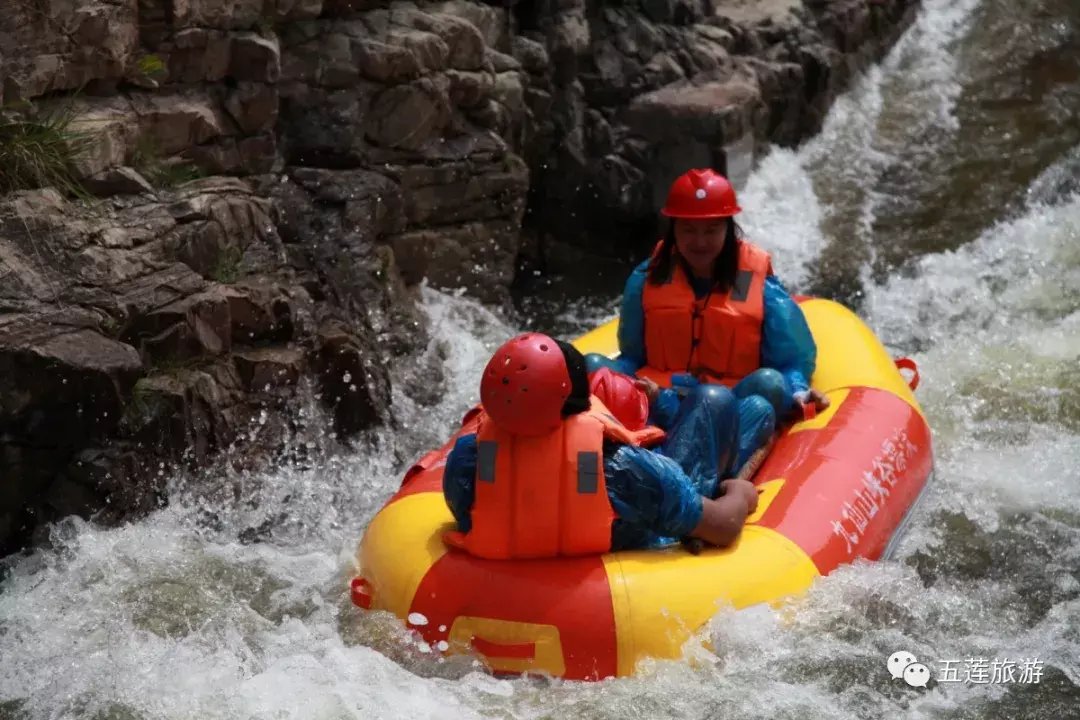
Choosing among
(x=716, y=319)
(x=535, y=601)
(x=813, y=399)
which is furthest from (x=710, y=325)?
(x=535, y=601)

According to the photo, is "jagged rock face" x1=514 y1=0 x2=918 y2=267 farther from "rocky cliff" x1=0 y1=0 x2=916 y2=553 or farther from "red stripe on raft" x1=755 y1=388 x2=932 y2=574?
"red stripe on raft" x1=755 y1=388 x2=932 y2=574

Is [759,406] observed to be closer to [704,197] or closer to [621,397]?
[621,397]

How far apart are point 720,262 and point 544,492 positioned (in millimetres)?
1568

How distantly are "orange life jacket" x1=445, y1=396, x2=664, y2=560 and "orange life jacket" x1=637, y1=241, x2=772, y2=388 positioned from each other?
1198 millimetres

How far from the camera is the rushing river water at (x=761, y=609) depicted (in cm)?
409

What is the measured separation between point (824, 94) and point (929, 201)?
1.39m

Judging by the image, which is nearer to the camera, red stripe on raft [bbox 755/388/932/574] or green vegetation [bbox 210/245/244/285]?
red stripe on raft [bbox 755/388/932/574]

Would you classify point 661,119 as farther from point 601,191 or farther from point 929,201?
point 929,201

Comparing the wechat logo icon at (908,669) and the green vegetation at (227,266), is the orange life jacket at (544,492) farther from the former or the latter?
the green vegetation at (227,266)

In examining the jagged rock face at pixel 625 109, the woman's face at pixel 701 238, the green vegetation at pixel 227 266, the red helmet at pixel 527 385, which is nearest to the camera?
the red helmet at pixel 527 385

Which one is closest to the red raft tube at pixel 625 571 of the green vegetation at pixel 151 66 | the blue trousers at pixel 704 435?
the blue trousers at pixel 704 435

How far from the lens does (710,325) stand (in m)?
5.22

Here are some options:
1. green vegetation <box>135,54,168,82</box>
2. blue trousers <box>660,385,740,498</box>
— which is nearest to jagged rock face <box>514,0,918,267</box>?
green vegetation <box>135,54,168,82</box>

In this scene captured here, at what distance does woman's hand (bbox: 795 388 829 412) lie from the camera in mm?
5219
